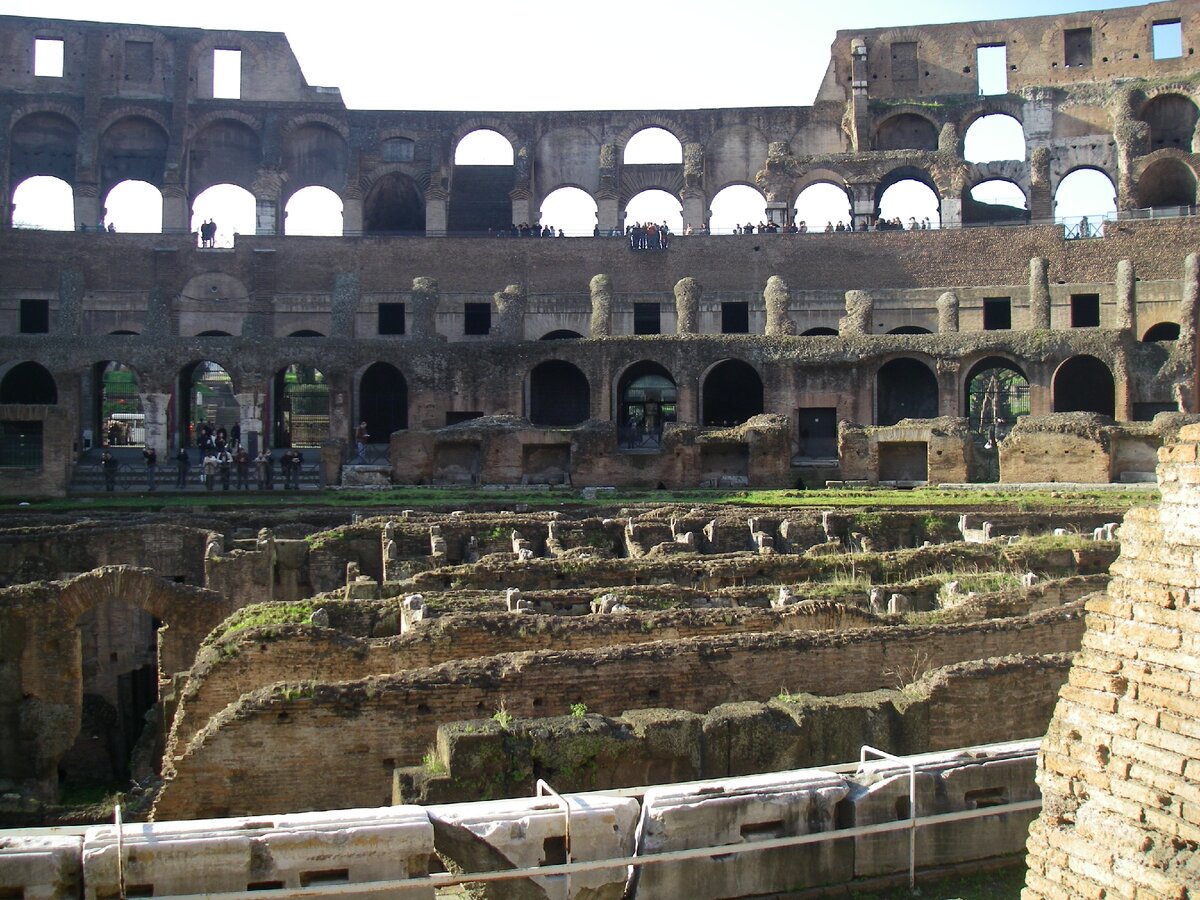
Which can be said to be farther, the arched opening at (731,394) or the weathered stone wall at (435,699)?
the arched opening at (731,394)

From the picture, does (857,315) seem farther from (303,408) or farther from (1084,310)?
(303,408)

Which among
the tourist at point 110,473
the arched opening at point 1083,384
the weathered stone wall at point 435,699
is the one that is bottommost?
the weathered stone wall at point 435,699

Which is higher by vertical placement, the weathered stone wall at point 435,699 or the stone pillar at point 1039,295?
the stone pillar at point 1039,295

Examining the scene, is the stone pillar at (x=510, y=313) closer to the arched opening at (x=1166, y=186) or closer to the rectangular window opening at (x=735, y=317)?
the rectangular window opening at (x=735, y=317)

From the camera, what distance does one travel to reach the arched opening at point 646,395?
3944 cm

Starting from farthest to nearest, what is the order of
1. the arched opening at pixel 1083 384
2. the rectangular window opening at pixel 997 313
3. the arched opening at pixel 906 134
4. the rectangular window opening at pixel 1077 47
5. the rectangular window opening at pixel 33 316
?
the arched opening at pixel 906 134 → the rectangular window opening at pixel 1077 47 → the rectangular window opening at pixel 33 316 → the rectangular window opening at pixel 997 313 → the arched opening at pixel 1083 384

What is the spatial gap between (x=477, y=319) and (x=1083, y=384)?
2024 centimetres

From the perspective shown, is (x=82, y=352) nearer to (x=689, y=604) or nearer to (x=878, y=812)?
(x=689, y=604)

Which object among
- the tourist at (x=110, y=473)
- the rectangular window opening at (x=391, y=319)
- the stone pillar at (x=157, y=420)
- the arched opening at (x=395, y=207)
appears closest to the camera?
the tourist at (x=110, y=473)

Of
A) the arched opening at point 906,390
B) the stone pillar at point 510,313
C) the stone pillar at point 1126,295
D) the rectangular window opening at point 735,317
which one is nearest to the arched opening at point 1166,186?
the stone pillar at point 1126,295

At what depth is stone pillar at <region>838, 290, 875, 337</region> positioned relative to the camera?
118 ft

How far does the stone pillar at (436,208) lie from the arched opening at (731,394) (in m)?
12.6

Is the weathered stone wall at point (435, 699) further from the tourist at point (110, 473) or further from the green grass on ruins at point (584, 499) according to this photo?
the tourist at point (110, 473)

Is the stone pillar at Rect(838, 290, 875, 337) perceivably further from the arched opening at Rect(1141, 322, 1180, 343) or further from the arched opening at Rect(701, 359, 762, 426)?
the arched opening at Rect(1141, 322, 1180, 343)
